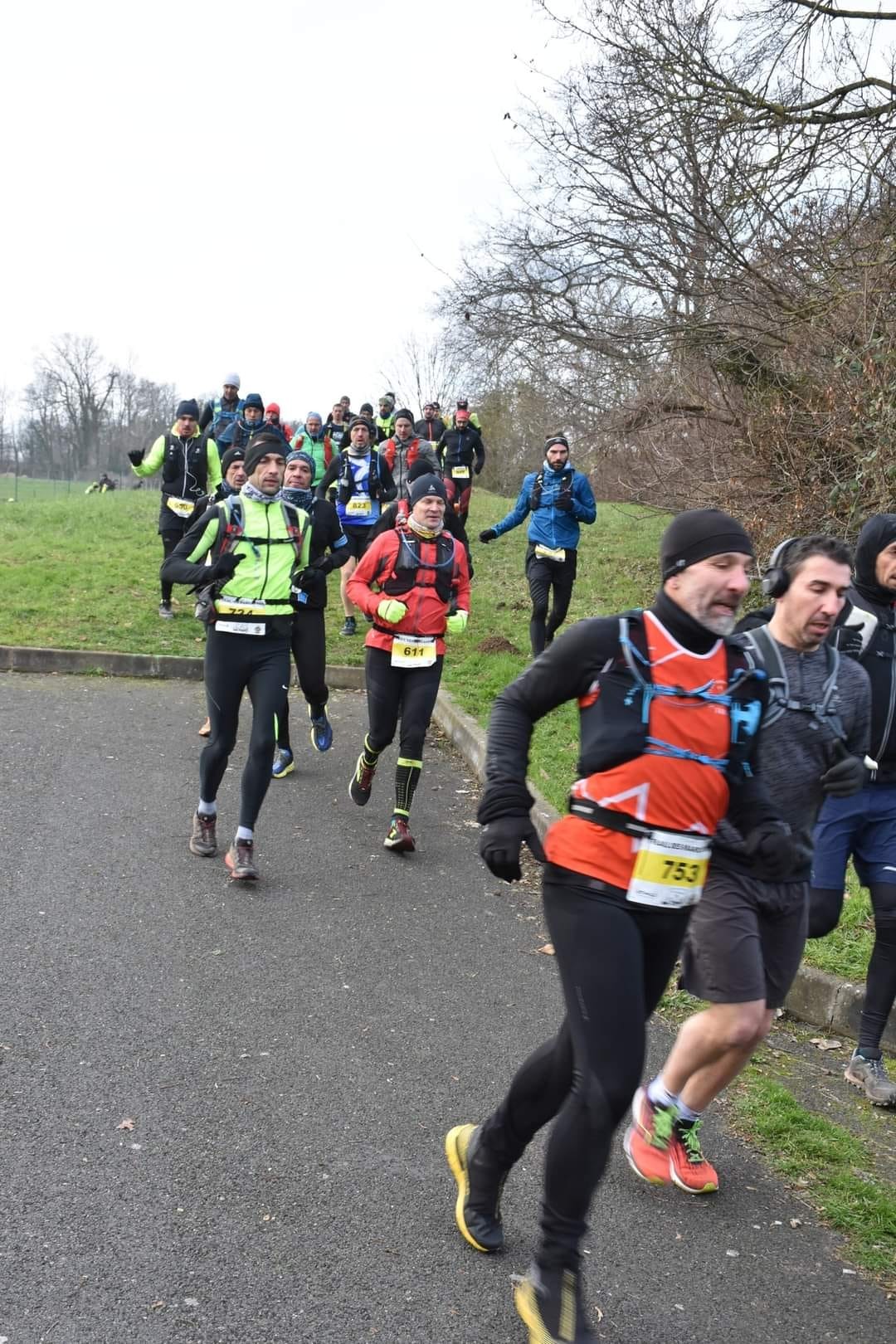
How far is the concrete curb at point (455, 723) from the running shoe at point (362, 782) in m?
1.02

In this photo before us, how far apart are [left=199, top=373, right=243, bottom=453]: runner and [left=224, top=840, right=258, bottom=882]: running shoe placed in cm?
819

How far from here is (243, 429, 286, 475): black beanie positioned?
6.88 m

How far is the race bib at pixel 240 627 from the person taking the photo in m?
6.84

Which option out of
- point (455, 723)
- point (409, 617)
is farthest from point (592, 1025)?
point (455, 723)

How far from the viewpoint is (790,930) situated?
396 cm

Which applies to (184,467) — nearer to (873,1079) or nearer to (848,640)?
(848,640)

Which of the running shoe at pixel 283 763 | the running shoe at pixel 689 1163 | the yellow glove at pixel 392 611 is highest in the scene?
the yellow glove at pixel 392 611

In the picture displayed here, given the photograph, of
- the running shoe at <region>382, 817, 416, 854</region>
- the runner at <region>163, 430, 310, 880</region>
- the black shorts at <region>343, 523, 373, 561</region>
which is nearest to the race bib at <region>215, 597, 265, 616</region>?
the runner at <region>163, 430, 310, 880</region>

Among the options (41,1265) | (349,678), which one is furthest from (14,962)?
(349,678)

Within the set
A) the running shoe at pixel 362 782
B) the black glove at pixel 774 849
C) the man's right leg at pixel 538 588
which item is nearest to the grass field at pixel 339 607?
the man's right leg at pixel 538 588

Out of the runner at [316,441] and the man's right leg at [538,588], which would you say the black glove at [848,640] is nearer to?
the man's right leg at [538,588]

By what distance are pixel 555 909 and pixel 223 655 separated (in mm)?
4029

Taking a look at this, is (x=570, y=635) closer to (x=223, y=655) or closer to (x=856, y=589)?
(x=856, y=589)

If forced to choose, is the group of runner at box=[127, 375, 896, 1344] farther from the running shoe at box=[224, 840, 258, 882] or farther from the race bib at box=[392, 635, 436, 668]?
the race bib at box=[392, 635, 436, 668]
